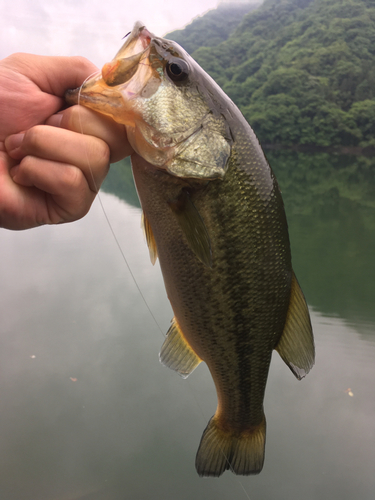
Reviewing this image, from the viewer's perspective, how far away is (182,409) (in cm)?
410

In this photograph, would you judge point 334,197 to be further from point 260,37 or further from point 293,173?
point 260,37

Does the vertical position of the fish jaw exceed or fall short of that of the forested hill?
it falls short

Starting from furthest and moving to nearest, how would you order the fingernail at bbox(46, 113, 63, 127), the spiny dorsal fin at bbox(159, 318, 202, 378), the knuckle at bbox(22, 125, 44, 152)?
the spiny dorsal fin at bbox(159, 318, 202, 378) → the fingernail at bbox(46, 113, 63, 127) → the knuckle at bbox(22, 125, 44, 152)

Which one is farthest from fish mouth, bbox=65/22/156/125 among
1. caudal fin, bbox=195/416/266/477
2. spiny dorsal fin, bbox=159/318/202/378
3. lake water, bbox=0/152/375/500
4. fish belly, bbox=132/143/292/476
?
lake water, bbox=0/152/375/500

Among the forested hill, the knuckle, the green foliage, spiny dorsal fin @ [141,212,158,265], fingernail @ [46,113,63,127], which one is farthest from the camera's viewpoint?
the green foliage

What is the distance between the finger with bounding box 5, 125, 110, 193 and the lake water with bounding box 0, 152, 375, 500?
2.71 m

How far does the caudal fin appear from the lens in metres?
1.48

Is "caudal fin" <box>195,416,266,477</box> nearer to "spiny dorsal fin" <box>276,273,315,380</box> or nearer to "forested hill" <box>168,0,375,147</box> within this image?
"spiny dorsal fin" <box>276,273,315,380</box>

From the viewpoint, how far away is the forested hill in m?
35.3

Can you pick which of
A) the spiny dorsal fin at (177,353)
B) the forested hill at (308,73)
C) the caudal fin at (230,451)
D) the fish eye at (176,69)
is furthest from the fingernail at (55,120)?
the forested hill at (308,73)

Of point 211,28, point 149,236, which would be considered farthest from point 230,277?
point 211,28

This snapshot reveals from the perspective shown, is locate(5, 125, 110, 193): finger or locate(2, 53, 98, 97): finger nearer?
locate(5, 125, 110, 193): finger

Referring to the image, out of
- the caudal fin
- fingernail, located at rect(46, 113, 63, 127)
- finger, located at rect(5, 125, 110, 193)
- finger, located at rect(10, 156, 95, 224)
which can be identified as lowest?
the caudal fin

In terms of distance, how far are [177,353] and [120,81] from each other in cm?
107
